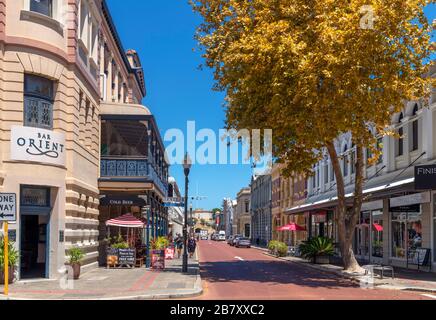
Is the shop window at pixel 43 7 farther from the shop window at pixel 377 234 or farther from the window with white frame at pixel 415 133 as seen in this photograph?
the shop window at pixel 377 234

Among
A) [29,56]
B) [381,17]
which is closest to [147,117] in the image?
[29,56]

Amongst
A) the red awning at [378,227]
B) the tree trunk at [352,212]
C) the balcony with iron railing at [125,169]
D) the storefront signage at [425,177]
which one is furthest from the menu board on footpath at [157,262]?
the red awning at [378,227]

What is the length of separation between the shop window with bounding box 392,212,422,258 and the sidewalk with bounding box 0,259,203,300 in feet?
38.4

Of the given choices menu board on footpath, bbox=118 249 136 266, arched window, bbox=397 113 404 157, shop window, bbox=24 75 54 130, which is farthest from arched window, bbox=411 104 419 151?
shop window, bbox=24 75 54 130

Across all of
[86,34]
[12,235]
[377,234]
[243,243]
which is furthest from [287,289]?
[243,243]

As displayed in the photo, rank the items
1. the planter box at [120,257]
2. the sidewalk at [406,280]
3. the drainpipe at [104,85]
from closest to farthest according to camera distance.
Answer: the sidewalk at [406,280], the planter box at [120,257], the drainpipe at [104,85]

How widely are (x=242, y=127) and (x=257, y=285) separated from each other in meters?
6.55

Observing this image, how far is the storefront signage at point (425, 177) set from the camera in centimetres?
2264

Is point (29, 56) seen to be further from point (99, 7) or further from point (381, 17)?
point (381, 17)

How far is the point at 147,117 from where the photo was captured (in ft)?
92.3

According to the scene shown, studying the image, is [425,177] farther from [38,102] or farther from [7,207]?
[7,207]

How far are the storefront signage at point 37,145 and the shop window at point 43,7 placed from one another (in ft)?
13.9

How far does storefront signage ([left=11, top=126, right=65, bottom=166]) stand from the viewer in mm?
19016

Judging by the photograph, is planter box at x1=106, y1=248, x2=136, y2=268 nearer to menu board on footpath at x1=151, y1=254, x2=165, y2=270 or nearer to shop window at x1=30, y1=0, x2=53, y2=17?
menu board on footpath at x1=151, y1=254, x2=165, y2=270
